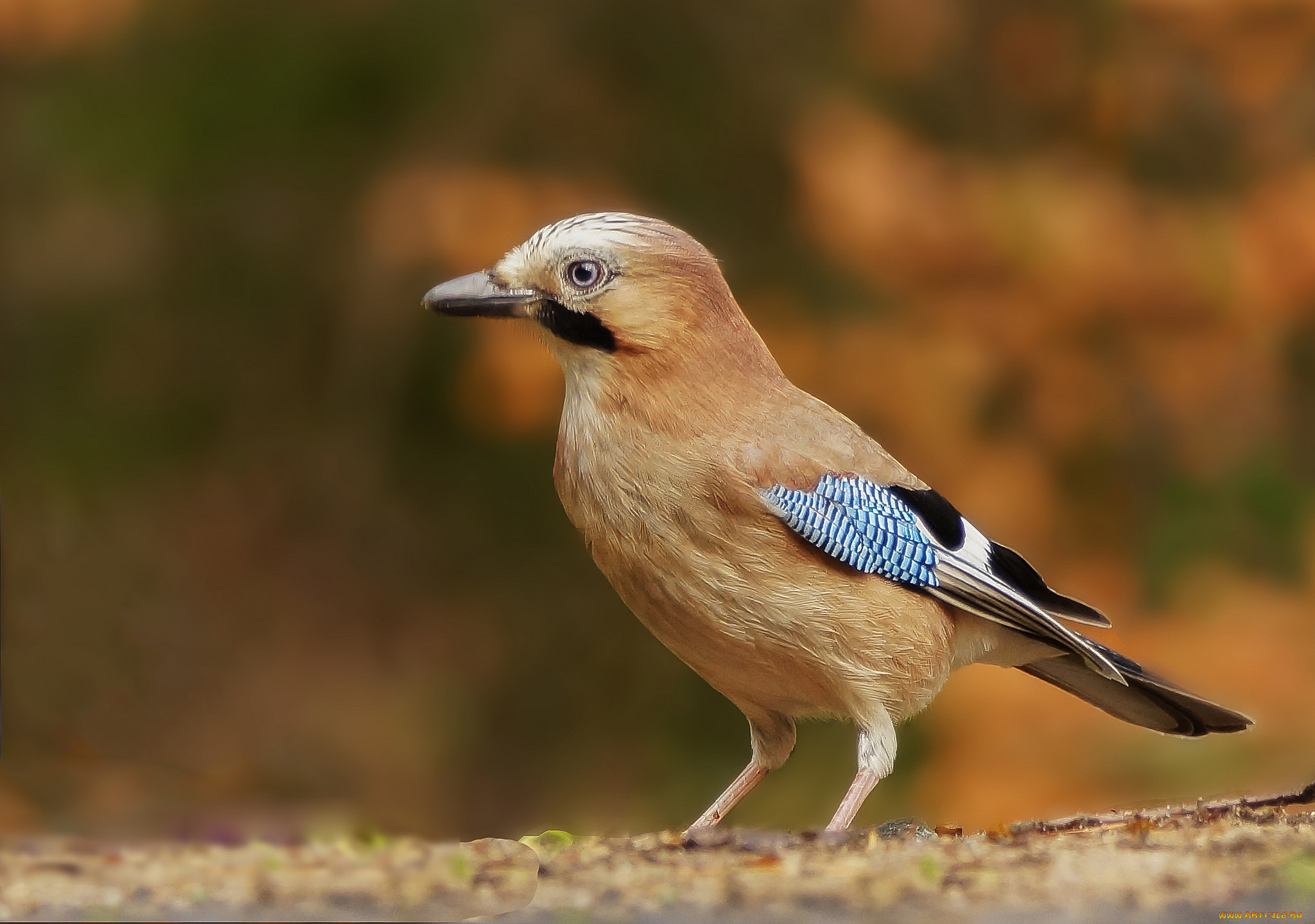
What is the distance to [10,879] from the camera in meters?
2.53

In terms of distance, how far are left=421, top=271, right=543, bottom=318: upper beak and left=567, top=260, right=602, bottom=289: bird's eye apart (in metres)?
0.08

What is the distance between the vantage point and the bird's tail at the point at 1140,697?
391 cm

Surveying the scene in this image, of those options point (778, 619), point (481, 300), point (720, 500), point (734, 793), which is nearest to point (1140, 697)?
point (734, 793)

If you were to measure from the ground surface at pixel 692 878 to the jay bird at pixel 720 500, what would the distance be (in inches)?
16.9

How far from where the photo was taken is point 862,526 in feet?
11.6

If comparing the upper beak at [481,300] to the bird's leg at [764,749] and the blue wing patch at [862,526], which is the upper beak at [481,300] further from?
the bird's leg at [764,749]

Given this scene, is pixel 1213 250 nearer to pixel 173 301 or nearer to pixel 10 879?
pixel 173 301

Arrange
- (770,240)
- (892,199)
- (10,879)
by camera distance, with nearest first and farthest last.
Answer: (10,879), (892,199), (770,240)

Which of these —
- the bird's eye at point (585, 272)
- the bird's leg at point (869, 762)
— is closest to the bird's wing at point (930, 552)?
the bird's leg at point (869, 762)

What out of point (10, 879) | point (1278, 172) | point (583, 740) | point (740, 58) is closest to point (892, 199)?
point (740, 58)

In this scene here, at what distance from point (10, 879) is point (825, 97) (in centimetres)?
486

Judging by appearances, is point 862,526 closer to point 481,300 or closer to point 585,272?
point 585,272

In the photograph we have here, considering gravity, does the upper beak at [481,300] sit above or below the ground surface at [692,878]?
above

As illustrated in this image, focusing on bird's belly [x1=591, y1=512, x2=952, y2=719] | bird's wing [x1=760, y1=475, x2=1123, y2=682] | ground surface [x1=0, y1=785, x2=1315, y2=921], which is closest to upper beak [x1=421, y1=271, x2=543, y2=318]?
bird's belly [x1=591, y1=512, x2=952, y2=719]
